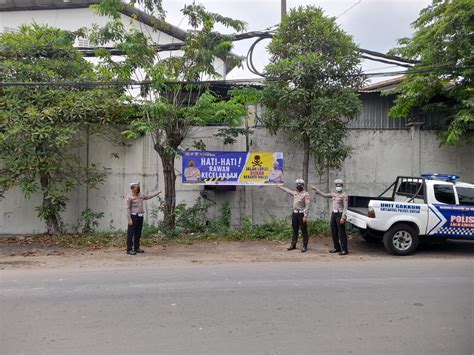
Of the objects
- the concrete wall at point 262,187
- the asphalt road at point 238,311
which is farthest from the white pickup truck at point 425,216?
the concrete wall at point 262,187

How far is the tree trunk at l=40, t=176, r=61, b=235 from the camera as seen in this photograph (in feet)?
36.2

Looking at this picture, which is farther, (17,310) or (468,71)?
(468,71)

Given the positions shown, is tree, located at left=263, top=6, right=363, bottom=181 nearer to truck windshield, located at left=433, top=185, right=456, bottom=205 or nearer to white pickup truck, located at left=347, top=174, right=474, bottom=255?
white pickup truck, located at left=347, top=174, right=474, bottom=255

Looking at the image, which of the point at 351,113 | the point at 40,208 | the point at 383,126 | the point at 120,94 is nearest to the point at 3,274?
the point at 40,208

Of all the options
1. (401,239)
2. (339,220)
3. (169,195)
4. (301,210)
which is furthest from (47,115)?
(401,239)

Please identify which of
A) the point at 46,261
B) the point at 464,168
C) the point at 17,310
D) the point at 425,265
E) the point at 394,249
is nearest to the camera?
the point at 17,310

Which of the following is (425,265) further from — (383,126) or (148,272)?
(383,126)

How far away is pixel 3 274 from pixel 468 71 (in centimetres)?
1171

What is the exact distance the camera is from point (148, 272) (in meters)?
7.52

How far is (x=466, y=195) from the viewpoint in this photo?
939cm

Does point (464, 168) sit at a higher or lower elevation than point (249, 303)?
higher

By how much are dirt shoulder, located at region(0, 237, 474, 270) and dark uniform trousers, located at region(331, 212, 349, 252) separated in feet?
0.96

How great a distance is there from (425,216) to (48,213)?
9.30m

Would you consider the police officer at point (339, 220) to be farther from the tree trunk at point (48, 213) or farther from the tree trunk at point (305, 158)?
the tree trunk at point (48, 213)
